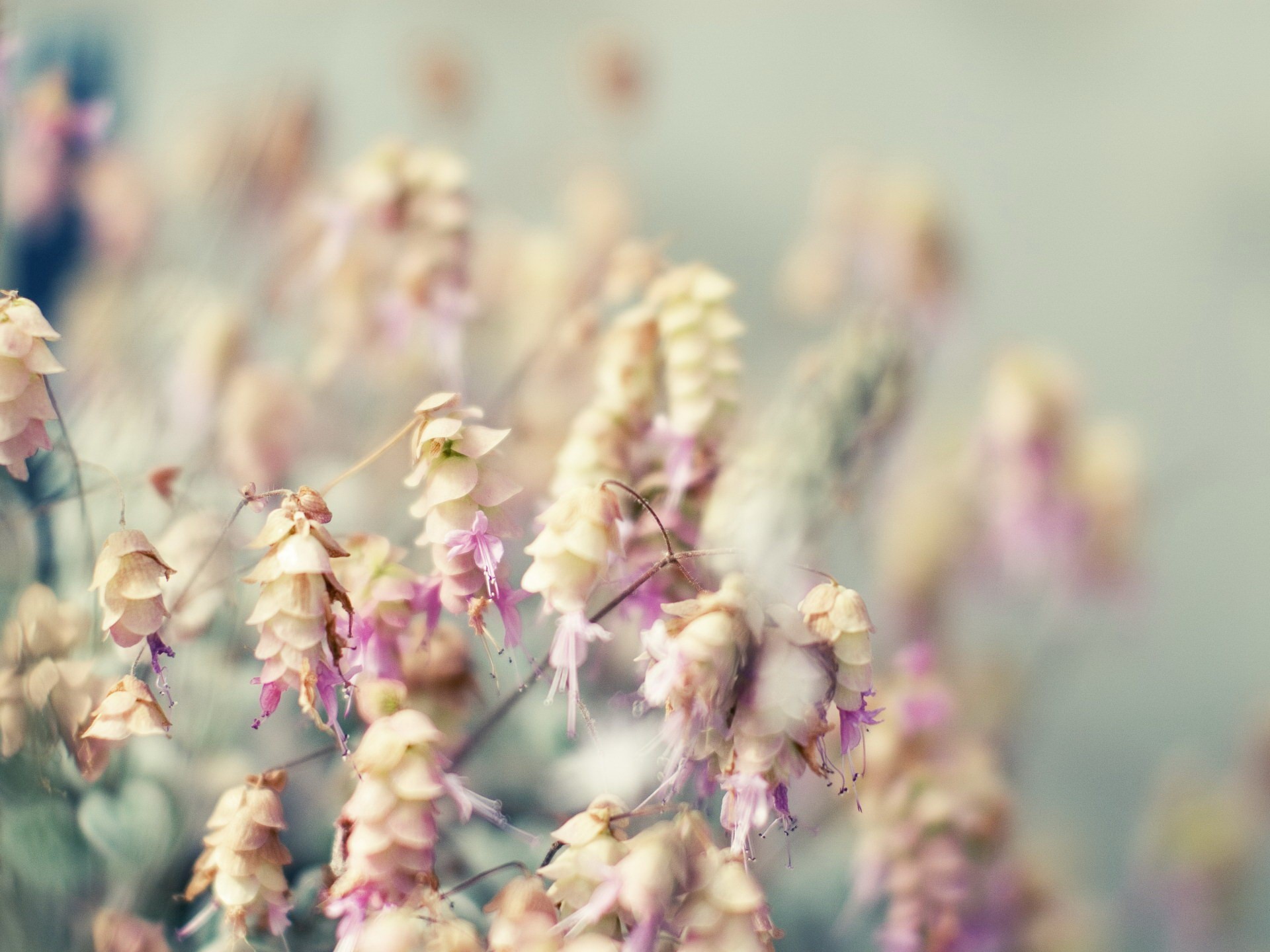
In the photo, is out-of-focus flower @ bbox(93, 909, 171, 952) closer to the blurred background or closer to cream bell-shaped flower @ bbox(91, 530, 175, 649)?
cream bell-shaped flower @ bbox(91, 530, 175, 649)

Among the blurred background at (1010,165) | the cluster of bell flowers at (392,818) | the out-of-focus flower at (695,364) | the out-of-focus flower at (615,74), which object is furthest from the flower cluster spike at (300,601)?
the out-of-focus flower at (615,74)

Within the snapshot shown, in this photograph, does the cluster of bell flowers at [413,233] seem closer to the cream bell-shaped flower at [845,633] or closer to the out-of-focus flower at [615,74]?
the cream bell-shaped flower at [845,633]

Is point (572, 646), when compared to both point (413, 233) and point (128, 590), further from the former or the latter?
point (413, 233)

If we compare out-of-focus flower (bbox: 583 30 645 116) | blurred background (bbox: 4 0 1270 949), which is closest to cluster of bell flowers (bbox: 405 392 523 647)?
blurred background (bbox: 4 0 1270 949)

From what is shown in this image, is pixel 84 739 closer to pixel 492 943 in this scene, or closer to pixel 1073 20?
pixel 492 943

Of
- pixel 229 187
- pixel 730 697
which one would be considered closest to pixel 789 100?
pixel 229 187

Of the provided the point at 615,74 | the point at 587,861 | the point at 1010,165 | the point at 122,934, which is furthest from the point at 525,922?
the point at 1010,165
